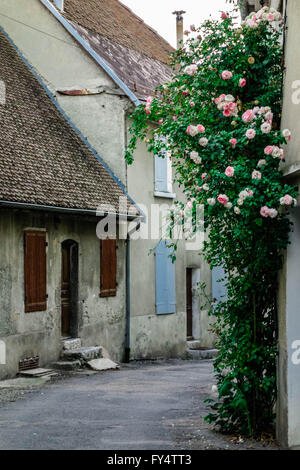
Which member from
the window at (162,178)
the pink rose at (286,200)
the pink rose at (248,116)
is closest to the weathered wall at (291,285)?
the pink rose at (286,200)

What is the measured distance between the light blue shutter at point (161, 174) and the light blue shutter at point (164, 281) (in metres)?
1.42

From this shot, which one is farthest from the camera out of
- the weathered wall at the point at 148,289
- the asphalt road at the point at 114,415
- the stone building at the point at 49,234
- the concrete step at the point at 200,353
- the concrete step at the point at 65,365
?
the concrete step at the point at 200,353

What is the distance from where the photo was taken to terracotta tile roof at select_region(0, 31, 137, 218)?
13.2 m

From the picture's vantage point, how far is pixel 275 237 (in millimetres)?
7035

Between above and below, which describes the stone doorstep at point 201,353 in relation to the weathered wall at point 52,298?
below

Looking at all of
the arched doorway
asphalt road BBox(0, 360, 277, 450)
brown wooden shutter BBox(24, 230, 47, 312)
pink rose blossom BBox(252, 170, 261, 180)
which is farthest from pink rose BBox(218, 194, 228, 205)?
the arched doorway

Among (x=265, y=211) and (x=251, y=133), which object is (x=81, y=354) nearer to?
(x=265, y=211)

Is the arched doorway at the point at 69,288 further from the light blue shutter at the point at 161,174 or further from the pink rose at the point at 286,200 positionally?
the pink rose at the point at 286,200

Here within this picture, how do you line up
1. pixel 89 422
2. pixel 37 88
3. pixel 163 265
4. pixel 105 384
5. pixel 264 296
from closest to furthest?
1. pixel 264 296
2. pixel 89 422
3. pixel 105 384
4. pixel 37 88
5. pixel 163 265

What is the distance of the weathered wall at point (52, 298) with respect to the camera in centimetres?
1282

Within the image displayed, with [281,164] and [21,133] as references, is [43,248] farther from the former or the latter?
[281,164]

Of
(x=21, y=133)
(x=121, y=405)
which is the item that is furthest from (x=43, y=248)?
(x=121, y=405)

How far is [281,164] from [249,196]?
622 millimetres

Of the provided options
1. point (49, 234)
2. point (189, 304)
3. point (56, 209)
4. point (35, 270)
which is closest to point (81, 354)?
point (35, 270)
